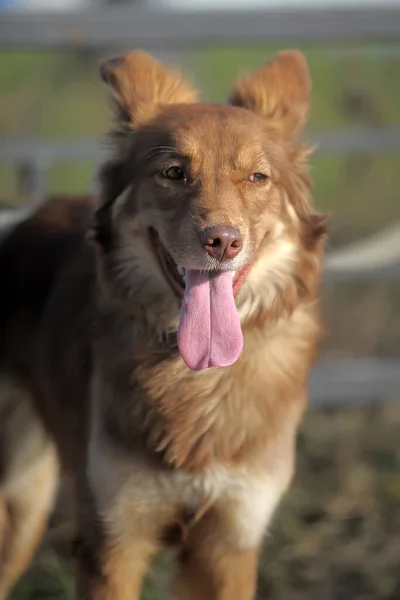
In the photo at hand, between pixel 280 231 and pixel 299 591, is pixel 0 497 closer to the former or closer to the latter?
pixel 299 591

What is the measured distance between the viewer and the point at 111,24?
5004 mm

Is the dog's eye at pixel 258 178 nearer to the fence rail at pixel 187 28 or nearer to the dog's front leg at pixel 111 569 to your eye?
the dog's front leg at pixel 111 569

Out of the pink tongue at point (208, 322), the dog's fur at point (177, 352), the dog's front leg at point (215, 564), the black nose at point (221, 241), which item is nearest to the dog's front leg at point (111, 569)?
the dog's fur at point (177, 352)

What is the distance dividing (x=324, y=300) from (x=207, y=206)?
A: 14.5ft

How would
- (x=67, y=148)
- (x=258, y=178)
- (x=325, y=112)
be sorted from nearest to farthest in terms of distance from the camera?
(x=258, y=178), (x=67, y=148), (x=325, y=112)

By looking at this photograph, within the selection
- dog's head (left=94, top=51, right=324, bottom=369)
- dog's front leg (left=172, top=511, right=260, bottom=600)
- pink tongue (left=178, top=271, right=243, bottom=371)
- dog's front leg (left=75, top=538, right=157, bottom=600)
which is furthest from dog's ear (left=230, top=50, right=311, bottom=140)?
dog's front leg (left=75, top=538, right=157, bottom=600)

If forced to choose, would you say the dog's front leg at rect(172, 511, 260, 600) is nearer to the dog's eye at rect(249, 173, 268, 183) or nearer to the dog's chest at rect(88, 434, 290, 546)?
the dog's chest at rect(88, 434, 290, 546)

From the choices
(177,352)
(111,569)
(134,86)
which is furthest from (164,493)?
(134,86)

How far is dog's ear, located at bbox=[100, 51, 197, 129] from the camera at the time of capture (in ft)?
9.90

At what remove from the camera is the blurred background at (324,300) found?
153 inches

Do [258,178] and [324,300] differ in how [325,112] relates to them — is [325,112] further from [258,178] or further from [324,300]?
[258,178]

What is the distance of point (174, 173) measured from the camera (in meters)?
2.75

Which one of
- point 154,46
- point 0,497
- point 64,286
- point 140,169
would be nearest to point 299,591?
point 0,497

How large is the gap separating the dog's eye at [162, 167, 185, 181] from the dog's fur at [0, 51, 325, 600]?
0.02 m
